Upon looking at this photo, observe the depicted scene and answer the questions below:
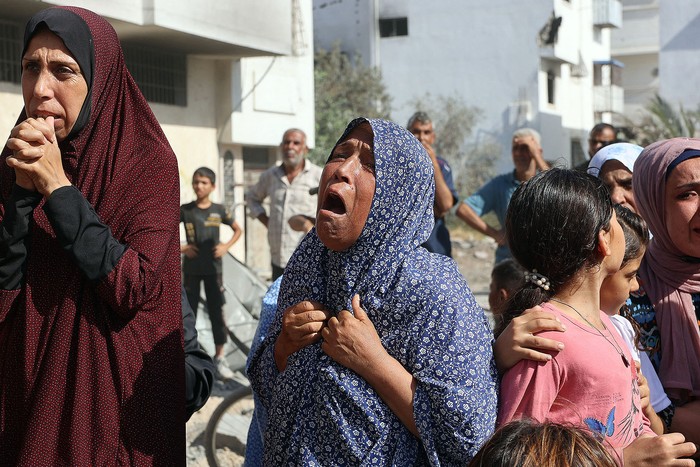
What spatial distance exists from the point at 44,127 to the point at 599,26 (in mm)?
34588

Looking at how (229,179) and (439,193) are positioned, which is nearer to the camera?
(439,193)

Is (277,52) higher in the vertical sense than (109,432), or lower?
higher

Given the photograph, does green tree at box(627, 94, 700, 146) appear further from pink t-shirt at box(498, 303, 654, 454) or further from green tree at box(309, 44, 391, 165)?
pink t-shirt at box(498, 303, 654, 454)

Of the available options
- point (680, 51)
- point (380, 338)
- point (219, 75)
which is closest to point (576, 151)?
point (680, 51)

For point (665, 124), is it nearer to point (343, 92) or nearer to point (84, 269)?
point (343, 92)

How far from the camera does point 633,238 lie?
2.94 metres

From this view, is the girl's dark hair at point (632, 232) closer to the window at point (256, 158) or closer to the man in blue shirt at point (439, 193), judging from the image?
the man in blue shirt at point (439, 193)

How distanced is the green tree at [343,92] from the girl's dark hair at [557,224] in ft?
71.3

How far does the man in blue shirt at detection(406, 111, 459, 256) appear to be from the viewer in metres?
6.45

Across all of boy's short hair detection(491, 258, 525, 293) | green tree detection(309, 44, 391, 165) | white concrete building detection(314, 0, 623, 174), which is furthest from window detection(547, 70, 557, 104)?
boy's short hair detection(491, 258, 525, 293)

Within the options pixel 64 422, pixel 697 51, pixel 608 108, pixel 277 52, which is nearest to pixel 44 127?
pixel 64 422

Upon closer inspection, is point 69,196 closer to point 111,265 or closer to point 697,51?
point 111,265

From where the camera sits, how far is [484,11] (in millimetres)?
29500

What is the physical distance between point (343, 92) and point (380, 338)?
80.7 feet
